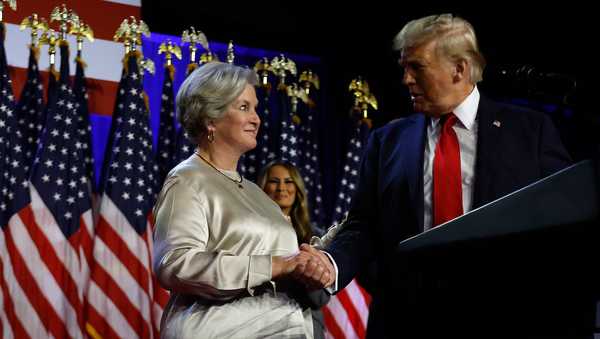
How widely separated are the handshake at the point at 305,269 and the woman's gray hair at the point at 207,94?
50 centimetres

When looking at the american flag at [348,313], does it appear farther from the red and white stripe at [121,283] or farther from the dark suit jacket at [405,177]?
the dark suit jacket at [405,177]

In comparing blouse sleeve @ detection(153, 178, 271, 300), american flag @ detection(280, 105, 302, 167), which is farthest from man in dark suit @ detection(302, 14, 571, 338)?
american flag @ detection(280, 105, 302, 167)

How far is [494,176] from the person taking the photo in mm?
1850

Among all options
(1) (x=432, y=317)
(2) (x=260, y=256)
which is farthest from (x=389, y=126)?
(1) (x=432, y=317)

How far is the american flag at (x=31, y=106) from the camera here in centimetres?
471

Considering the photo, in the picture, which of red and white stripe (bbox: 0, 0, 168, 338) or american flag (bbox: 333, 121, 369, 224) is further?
american flag (bbox: 333, 121, 369, 224)

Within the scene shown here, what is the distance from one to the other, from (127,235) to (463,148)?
121 inches

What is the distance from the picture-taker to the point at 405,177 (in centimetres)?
195

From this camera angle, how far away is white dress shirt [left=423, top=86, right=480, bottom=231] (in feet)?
6.26

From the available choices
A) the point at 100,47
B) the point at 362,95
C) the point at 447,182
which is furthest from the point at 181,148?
the point at 447,182

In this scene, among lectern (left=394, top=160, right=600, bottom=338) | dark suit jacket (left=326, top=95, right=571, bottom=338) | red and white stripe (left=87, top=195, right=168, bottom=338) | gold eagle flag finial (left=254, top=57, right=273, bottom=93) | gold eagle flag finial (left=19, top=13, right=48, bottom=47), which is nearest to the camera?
lectern (left=394, top=160, right=600, bottom=338)

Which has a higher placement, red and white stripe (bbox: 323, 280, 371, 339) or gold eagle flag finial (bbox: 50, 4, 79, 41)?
gold eagle flag finial (bbox: 50, 4, 79, 41)

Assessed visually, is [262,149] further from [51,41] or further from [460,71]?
[460,71]

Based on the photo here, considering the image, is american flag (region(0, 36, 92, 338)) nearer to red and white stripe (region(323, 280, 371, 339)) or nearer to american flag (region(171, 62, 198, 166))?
american flag (region(171, 62, 198, 166))
